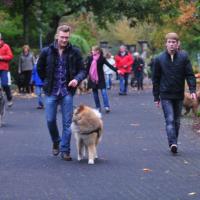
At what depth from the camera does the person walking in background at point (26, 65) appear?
101 feet

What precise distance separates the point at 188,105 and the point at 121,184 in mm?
10535

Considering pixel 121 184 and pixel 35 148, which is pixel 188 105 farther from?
pixel 121 184

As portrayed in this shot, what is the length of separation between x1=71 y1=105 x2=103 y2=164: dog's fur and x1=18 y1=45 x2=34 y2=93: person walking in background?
1813cm

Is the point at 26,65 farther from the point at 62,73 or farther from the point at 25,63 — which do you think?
the point at 62,73

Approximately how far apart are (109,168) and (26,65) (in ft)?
68.1

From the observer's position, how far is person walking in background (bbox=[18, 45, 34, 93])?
3072 cm

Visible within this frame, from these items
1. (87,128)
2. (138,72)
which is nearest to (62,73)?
(87,128)

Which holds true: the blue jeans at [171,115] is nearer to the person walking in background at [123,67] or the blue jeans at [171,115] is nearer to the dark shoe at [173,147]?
the dark shoe at [173,147]

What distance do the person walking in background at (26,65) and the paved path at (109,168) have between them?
1207 cm

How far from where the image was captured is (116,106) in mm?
25641

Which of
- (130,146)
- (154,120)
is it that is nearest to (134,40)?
(154,120)

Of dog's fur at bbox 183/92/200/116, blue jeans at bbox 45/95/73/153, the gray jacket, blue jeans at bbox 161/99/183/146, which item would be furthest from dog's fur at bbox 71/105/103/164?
the gray jacket

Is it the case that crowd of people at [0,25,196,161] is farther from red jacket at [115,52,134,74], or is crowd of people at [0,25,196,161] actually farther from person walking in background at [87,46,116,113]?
red jacket at [115,52,134,74]

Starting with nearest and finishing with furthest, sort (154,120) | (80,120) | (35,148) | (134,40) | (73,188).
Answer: (73,188), (80,120), (35,148), (154,120), (134,40)
